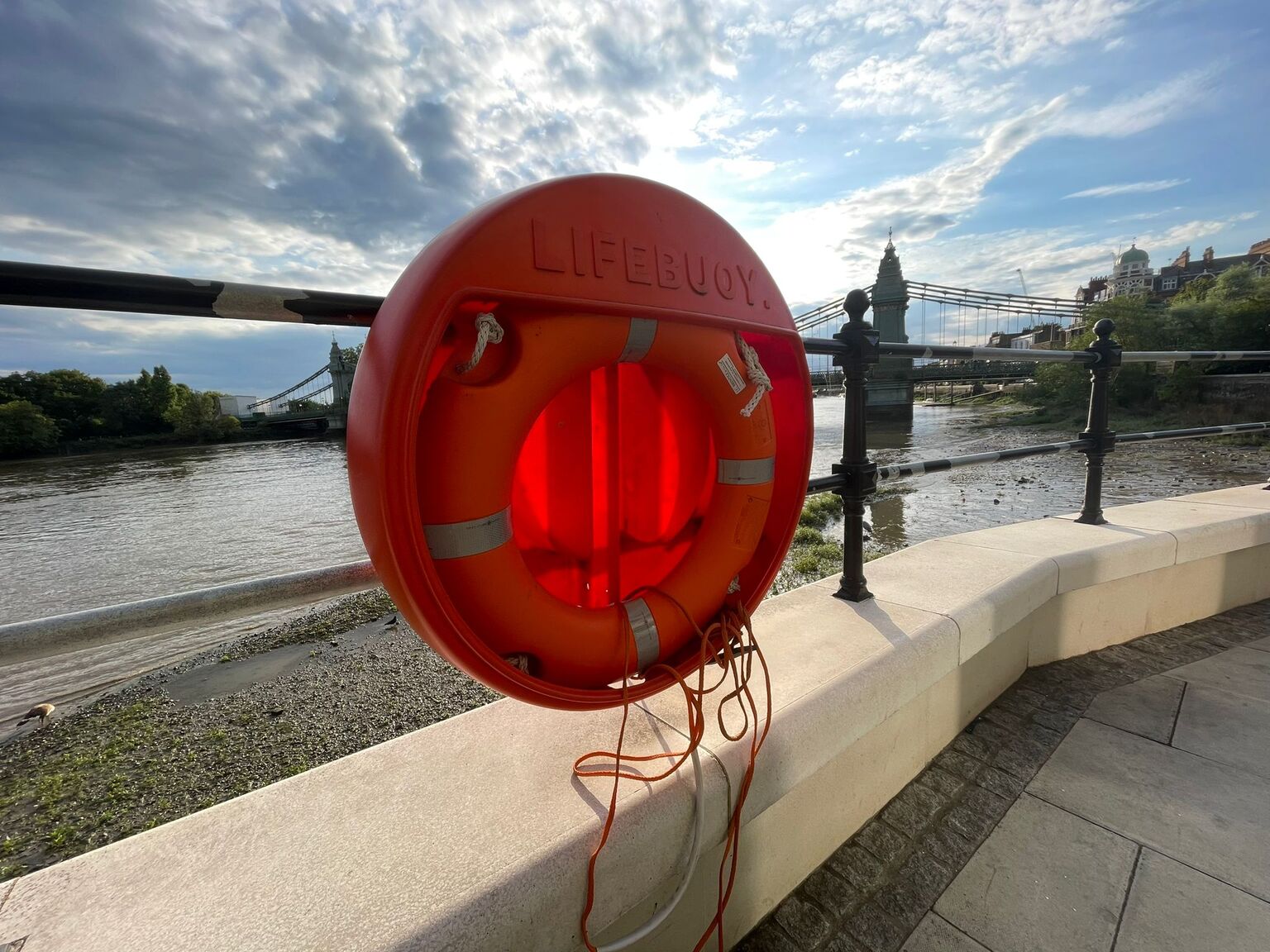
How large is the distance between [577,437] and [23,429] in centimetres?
2848

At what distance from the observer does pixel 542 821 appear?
672 mm

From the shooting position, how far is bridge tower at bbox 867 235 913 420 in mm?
25406

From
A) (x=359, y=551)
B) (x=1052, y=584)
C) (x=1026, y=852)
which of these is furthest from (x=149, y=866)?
(x=359, y=551)

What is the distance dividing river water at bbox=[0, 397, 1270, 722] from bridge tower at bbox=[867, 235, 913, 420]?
6.86 metres

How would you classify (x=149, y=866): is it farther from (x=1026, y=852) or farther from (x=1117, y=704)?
(x=1117, y=704)

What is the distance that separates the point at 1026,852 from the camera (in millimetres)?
965

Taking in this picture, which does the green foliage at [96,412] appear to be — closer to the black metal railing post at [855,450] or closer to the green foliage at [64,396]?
the green foliage at [64,396]

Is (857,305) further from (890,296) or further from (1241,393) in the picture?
(890,296)

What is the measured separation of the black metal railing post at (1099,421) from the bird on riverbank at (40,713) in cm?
454

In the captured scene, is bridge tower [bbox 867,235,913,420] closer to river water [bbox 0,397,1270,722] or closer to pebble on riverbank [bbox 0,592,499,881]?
river water [bbox 0,397,1270,722]

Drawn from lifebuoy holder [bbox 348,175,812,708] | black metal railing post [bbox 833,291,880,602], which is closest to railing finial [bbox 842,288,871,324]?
black metal railing post [bbox 833,291,880,602]

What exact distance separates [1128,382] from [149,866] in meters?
27.9

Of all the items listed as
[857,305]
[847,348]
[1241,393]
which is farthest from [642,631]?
[1241,393]

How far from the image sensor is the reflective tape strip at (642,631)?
76 centimetres
